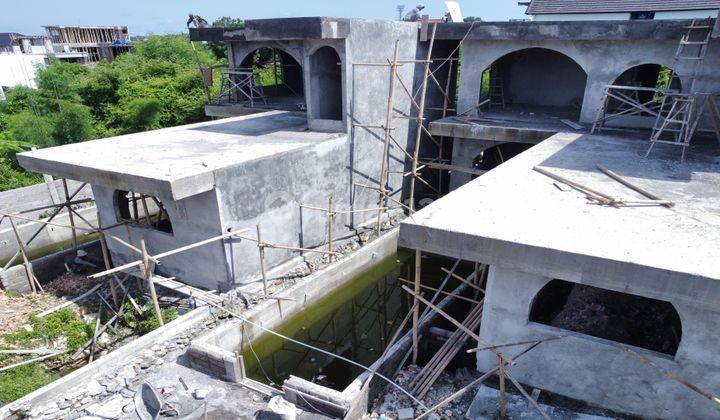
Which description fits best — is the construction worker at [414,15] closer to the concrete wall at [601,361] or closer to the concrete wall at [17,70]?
the concrete wall at [601,361]

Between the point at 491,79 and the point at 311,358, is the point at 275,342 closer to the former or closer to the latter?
the point at 311,358

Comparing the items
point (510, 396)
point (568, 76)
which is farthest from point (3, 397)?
point (568, 76)

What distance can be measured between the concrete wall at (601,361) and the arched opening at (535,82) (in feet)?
37.5

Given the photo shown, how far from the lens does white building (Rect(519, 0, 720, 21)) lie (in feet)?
72.7

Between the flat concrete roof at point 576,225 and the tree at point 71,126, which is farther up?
the flat concrete roof at point 576,225

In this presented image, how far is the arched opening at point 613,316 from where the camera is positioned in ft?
26.4

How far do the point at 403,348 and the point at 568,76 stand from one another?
13827mm

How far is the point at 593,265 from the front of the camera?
5.65 meters

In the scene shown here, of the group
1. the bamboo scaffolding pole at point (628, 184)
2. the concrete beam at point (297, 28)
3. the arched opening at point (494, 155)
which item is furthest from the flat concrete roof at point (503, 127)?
the concrete beam at point (297, 28)

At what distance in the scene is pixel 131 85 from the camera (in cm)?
2975

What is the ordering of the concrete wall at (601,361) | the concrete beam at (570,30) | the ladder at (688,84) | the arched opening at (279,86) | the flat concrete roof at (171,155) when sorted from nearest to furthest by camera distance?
the concrete wall at (601,361) → the flat concrete roof at (171,155) → the ladder at (688,84) → the concrete beam at (570,30) → the arched opening at (279,86)

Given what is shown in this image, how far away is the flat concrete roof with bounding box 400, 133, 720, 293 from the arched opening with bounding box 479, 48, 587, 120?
8805mm

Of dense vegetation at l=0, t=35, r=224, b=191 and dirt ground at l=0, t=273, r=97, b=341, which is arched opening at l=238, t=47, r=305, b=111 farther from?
dirt ground at l=0, t=273, r=97, b=341

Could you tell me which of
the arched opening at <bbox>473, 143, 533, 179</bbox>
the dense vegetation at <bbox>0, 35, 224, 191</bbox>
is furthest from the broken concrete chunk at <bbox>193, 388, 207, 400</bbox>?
the dense vegetation at <bbox>0, 35, 224, 191</bbox>
